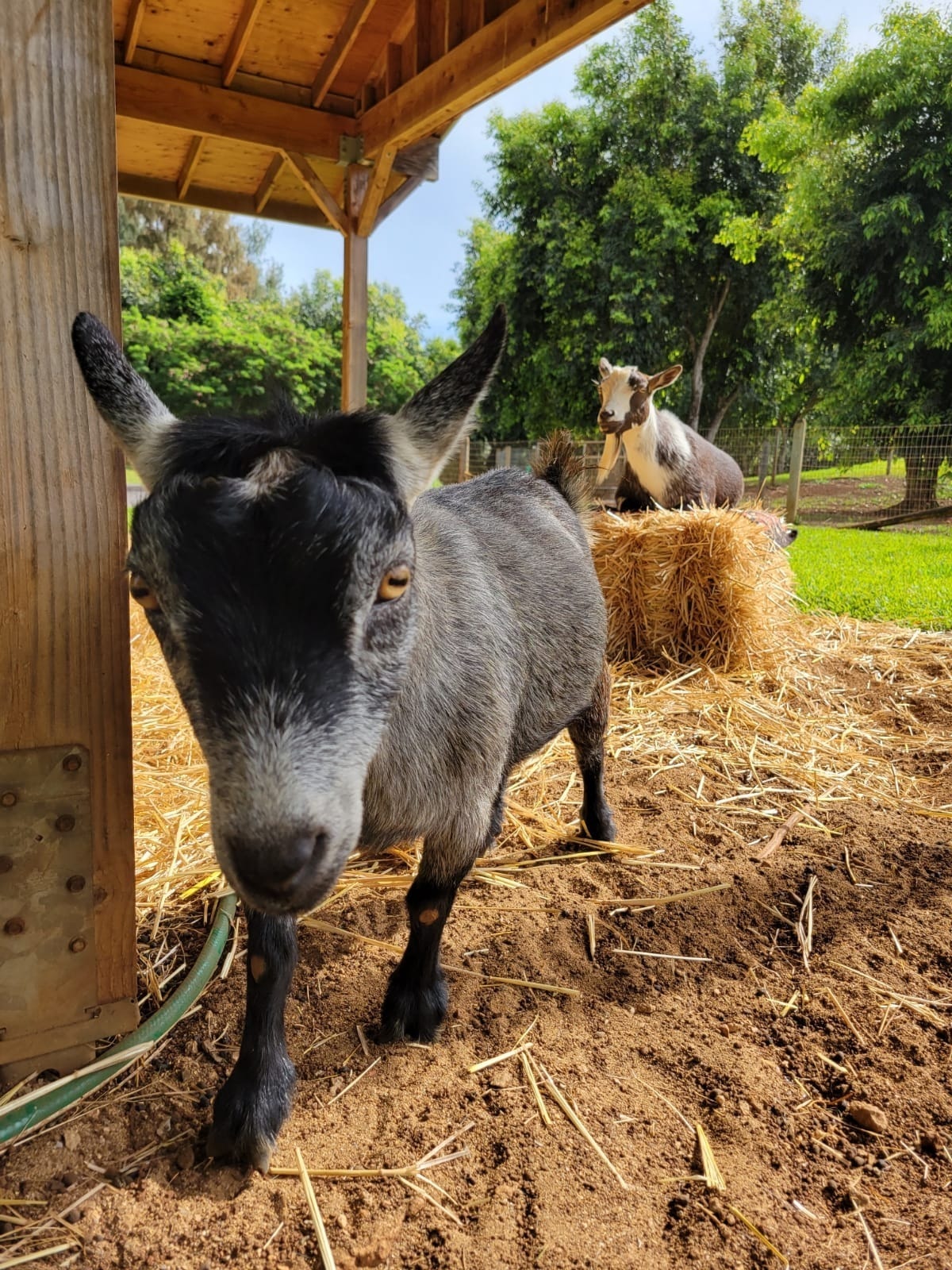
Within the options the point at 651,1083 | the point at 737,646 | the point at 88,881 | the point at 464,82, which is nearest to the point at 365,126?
the point at 464,82

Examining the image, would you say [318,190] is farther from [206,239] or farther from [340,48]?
[206,239]

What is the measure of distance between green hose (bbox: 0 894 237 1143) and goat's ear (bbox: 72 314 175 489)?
4.63 ft

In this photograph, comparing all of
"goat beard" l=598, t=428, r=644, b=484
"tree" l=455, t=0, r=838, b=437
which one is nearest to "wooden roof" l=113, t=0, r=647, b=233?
"goat beard" l=598, t=428, r=644, b=484

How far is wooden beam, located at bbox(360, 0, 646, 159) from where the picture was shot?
13.1 feet

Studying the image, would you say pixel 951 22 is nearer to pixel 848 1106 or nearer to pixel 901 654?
pixel 901 654

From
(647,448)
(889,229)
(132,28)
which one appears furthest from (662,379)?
(889,229)

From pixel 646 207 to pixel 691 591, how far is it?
18477mm

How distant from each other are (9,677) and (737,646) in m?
5.27

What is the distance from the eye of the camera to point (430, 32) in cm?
545

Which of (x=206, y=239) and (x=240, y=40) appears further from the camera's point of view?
(x=206, y=239)

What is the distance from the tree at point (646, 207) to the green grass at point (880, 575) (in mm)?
9369

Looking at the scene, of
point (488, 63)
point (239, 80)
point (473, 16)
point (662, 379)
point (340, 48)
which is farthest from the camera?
point (662, 379)

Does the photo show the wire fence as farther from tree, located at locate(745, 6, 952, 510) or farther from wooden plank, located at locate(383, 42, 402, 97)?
wooden plank, located at locate(383, 42, 402, 97)

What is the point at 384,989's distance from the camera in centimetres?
234
